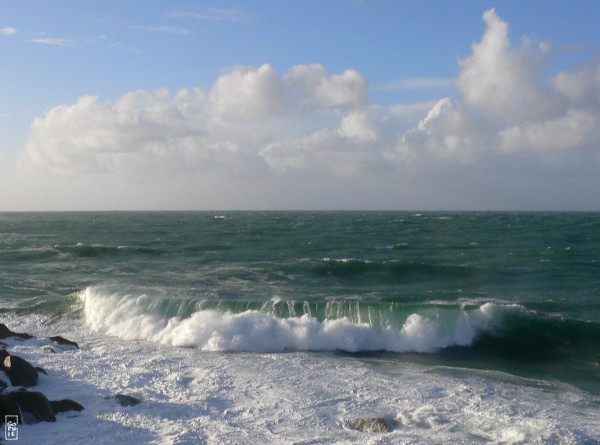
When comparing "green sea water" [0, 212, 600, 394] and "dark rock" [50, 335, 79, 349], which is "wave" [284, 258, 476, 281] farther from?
"dark rock" [50, 335, 79, 349]

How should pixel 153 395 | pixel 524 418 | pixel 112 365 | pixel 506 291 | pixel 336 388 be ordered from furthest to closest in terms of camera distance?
1. pixel 506 291
2. pixel 112 365
3. pixel 336 388
4. pixel 153 395
5. pixel 524 418

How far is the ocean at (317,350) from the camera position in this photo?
9344 mm

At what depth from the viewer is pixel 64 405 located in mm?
9516

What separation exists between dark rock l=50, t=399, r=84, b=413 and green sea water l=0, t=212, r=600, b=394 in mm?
5666

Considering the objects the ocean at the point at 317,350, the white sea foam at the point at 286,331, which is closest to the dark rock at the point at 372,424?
the ocean at the point at 317,350

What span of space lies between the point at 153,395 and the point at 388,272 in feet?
66.5

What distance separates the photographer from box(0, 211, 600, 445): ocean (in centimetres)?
934

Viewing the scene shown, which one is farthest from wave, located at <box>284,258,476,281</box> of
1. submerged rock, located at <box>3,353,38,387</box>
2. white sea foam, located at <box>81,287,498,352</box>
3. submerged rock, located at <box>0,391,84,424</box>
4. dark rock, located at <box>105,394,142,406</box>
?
submerged rock, located at <box>0,391,84,424</box>

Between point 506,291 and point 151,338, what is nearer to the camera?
point 151,338

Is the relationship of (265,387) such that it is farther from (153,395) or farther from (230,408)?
(153,395)

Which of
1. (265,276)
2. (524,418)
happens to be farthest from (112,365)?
(265,276)

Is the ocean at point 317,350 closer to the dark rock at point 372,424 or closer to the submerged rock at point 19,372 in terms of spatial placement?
the dark rock at point 372,424

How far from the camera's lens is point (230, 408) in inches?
400

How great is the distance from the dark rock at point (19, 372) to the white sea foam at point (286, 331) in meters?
5.06
